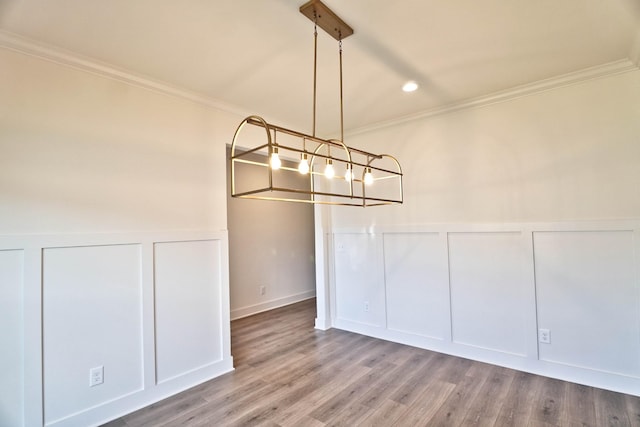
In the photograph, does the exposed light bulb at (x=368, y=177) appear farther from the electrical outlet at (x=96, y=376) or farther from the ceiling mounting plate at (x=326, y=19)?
the electrical outlet at (x=96, y=376)

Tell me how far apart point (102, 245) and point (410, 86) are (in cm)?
284

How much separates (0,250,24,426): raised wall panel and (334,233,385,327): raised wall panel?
3.11 m

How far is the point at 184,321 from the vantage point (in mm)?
2766

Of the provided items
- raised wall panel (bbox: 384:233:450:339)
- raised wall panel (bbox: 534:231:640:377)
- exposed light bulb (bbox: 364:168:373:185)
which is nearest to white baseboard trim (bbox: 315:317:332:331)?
raised wall panel (bbox: 384:233:450:339)

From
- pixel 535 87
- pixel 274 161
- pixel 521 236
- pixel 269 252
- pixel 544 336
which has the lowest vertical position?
pixel 544 336

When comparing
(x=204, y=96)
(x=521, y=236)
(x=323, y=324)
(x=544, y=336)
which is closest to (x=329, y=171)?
(x=204, y=96)

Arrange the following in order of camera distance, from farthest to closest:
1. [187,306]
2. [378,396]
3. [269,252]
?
[269,252]
[187,306]
[378,396]

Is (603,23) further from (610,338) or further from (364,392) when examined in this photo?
(364,392)

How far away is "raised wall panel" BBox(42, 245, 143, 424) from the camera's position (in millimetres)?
2094

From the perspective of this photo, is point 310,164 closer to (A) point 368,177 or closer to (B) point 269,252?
(A) point 368,177

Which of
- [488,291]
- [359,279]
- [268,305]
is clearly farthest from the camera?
[268,305]

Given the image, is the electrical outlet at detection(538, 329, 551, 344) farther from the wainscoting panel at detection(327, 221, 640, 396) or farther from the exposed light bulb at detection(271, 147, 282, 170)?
the exposed light bulb at detection(271, 147, 282, 170)

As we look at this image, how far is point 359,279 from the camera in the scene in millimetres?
4023

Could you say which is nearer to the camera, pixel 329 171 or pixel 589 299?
pixel 329 171
